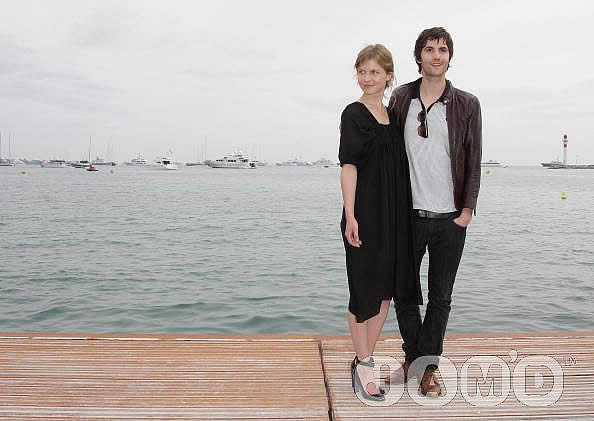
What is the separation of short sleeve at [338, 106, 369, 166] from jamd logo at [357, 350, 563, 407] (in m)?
1.09

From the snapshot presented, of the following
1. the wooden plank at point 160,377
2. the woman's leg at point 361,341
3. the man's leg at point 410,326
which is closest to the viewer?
the wooden plank at point 160,377

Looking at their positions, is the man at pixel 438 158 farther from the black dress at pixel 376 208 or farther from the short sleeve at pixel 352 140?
the short sleeve at pixel 352 140

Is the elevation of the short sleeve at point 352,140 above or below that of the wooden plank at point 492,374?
above

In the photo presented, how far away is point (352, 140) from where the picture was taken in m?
2.53

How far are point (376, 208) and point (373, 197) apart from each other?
0.05 metres

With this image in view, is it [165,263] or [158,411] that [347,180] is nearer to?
[158,411]

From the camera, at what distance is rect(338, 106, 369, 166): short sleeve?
99.3 inches

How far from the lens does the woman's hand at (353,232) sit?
8.32 ft

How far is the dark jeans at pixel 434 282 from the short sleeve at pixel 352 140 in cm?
44

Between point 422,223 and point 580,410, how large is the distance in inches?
43.5

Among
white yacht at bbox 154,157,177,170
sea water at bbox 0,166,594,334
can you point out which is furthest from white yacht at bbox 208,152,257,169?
sea water at bbox 0,166,594,334

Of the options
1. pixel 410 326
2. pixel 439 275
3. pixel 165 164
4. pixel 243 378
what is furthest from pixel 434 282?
pixel 165 164

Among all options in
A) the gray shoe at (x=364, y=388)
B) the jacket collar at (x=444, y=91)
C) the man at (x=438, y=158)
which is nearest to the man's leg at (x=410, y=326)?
the man at (x=438, y=158)

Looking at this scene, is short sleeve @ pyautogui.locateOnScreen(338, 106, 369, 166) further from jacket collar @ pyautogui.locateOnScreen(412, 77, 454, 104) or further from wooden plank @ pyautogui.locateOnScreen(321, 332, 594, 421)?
wooden plank @ pyautogui.locateOnScreen(321, 332, 594, 421)
